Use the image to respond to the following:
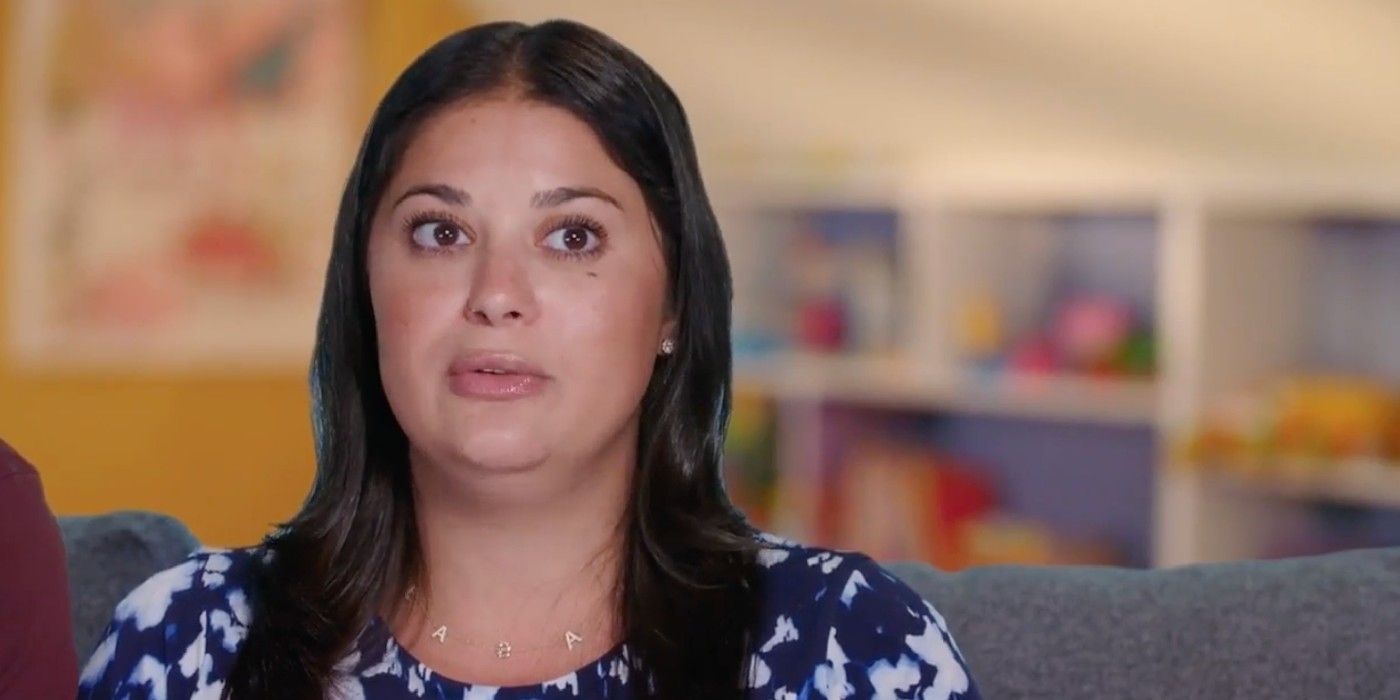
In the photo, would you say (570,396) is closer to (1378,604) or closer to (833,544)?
(1378,604)

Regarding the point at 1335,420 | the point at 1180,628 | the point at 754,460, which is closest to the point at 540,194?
the point at 1180,628

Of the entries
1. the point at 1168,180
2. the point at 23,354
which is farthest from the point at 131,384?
the point at 1168,180

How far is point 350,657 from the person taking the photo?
52.1 inches

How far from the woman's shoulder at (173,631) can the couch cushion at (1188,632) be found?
51 centimetres

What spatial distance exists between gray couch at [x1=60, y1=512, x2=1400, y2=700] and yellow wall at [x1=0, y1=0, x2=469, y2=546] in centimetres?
307

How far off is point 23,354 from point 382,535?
327 centimetres

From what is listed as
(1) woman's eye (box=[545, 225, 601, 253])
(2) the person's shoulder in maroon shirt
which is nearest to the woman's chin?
(1) woman's eye (box=[545, 225, 601, 253])

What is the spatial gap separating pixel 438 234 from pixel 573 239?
9 cm

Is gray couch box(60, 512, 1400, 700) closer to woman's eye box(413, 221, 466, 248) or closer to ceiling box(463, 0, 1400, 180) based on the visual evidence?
woman's eye box(413, 221, 466, 248)

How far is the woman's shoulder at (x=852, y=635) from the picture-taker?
1235 millimetres

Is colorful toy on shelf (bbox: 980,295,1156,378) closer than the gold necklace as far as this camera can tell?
No

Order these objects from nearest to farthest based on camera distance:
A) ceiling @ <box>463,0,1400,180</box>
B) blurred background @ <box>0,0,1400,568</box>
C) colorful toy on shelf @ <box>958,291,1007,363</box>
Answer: ceiling @ <box>463,0,1400,180</box> < blurred background @ <box>0,0,1400,568</box> < colorful toy on shelf @ <box>958,291,1007,363</box>

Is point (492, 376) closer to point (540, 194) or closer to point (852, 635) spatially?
point (540, 194)

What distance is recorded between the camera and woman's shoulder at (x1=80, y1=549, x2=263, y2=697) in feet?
4.28
